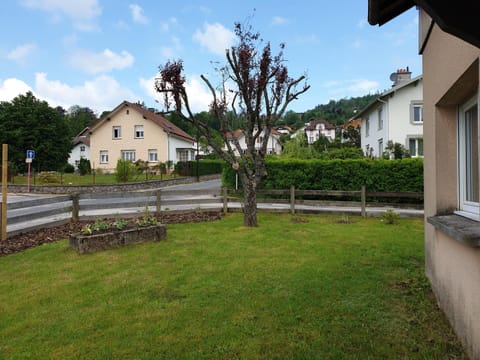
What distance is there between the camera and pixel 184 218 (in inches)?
447

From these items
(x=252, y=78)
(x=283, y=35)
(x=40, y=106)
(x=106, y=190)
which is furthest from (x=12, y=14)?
(x=40, y=106)

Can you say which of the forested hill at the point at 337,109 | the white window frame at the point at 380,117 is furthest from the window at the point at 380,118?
the forested hill at the point at 337,109

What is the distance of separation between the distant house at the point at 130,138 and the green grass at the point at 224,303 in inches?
1150

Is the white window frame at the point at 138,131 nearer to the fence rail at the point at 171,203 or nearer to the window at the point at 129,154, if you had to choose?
the window at the point at 129,154

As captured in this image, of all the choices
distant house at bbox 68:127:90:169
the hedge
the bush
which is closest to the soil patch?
the hedge

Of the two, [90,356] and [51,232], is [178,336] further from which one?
[51,232]

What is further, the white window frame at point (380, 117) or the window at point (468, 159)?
the white window frame at point (380, 117)

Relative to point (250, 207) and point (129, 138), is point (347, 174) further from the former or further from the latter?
point (129, 138)

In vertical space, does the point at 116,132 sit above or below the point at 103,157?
above

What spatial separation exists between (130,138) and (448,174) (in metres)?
35.0

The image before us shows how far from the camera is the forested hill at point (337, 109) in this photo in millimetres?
96562

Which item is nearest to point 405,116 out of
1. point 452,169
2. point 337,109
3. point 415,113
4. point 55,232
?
point 415,113

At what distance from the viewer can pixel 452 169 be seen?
3.99m

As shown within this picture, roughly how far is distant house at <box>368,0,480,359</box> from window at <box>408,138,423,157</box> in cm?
1926
